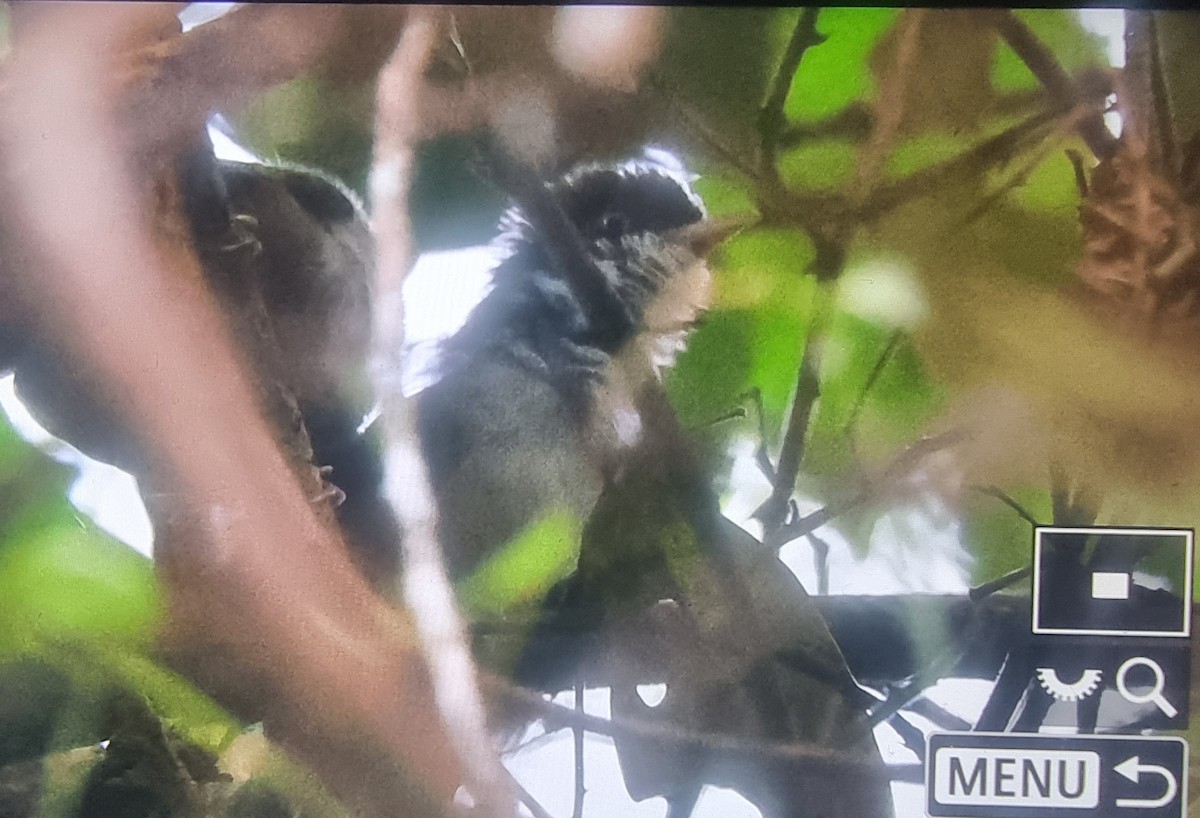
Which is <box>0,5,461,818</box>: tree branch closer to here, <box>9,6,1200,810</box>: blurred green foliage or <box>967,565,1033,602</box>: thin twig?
<box>9,6,1200,810</box>: blurred green foliage

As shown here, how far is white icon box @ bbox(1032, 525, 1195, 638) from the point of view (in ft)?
2.48

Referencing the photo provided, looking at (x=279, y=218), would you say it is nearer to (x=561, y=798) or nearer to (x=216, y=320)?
(x=216, y=320)

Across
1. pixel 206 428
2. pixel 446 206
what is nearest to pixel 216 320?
pixel 206 428

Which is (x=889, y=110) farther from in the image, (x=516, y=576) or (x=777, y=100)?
(x=516, y=576)

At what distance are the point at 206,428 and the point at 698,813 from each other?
17.7 inches

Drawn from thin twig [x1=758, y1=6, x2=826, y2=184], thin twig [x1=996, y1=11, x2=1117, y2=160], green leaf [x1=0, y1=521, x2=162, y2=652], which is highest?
thin twig [x1=996, y1=11, x2=1117, y2=160]

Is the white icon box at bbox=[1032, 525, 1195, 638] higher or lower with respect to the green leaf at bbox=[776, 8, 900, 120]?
lower

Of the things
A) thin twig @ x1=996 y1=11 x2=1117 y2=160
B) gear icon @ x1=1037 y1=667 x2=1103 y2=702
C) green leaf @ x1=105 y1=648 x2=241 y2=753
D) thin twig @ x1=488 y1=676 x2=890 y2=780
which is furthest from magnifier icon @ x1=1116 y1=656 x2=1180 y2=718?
green leaf @ x1=105 y1=648 x2=241 y2=753

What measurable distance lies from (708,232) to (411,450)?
27cm

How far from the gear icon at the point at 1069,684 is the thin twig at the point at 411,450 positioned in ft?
1.28

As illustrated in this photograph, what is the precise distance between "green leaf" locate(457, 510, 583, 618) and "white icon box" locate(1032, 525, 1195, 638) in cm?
34

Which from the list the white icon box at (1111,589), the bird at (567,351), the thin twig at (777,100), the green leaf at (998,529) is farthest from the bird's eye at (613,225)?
the white icon box at (1111,589)

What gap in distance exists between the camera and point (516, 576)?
2.48 ft

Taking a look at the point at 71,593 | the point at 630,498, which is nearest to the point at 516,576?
the point at 630,498
